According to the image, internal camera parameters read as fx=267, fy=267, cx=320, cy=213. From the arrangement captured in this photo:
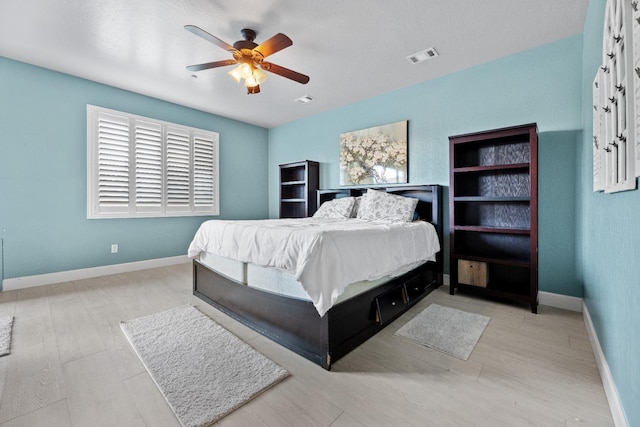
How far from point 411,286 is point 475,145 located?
189 cm

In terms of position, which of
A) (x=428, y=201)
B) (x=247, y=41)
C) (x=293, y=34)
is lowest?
(x=428, y=201)

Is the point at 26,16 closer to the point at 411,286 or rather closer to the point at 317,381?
the point at 317,381

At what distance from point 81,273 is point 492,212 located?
530 cm

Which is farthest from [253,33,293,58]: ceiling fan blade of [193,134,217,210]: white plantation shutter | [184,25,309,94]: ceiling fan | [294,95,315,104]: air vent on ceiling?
[193,134,217,210]: white plantation shutter

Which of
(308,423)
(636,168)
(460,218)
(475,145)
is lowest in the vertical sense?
(308,423)

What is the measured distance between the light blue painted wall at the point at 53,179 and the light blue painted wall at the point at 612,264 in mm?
5063

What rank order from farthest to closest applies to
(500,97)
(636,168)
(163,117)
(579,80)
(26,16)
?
(163,117) → (500,97) → (579,80) → (26,16) → (636,168)

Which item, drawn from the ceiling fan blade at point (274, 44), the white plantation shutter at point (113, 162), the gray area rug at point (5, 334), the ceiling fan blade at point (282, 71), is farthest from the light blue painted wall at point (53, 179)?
the ceiling fan blade at point (274, 44)

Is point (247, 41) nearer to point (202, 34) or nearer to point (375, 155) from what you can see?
point (202, 34)

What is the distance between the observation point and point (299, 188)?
5.31 meters

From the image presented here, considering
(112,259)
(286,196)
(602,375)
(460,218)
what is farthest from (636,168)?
(112,259)

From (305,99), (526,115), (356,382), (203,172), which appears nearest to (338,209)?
(305,99)

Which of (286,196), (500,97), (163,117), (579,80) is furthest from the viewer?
(286,196)

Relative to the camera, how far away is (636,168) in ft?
3.19
